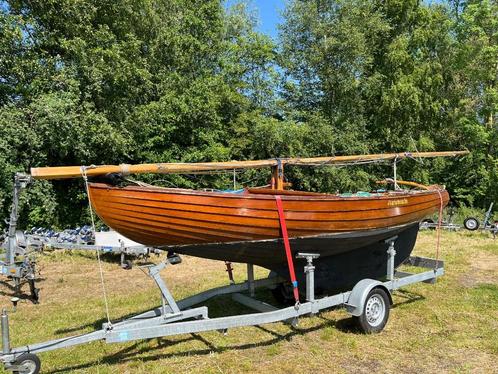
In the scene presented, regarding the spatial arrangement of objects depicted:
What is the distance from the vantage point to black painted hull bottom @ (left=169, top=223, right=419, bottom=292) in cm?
480

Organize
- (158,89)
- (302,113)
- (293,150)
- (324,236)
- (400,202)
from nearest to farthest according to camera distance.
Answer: (324,236) < (400,202) < (158,89) < (293,150) < (302,113)

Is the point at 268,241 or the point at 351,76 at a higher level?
the point at 351,76

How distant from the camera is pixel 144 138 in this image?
15.0 metres

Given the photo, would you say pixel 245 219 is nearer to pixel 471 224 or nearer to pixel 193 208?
pixel 193 208

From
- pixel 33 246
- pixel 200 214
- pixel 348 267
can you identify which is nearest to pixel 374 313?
pixel 348 267

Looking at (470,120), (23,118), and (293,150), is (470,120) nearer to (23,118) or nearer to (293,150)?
(293,150)

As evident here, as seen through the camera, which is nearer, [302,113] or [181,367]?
[181,367]

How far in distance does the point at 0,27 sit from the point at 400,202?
11.0 m

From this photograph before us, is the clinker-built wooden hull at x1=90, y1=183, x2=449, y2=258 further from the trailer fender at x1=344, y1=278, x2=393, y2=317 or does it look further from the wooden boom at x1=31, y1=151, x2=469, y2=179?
the trailer fender at x1=344, y1=278, x2=393, y2=317

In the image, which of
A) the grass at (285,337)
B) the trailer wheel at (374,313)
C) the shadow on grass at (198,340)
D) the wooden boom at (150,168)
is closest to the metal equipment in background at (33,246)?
the grass at (285,337)

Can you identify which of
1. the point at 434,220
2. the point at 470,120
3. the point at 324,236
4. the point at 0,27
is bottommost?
the point at 434,220

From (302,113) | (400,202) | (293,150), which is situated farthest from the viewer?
(302,113)

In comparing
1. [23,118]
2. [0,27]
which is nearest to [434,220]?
[23,118]

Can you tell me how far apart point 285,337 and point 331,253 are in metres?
1.18
